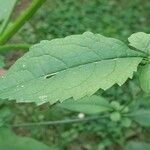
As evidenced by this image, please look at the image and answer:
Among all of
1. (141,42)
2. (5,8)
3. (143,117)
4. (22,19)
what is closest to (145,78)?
(141,42)

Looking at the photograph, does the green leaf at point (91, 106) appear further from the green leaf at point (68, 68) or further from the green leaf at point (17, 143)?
the green leaf at point (68, 68)

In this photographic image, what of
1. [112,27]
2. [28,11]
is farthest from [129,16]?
[28,11]

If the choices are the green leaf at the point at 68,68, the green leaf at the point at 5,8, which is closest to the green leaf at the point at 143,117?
the green leaf at the point at 5,8

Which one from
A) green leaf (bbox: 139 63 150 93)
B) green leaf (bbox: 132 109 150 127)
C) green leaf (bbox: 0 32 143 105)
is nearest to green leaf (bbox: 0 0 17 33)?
green leaf (bbox: 0 32 143 105)

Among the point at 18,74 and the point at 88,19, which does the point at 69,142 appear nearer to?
the point at 88,19

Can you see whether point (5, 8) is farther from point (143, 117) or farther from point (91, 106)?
point (143, 117)

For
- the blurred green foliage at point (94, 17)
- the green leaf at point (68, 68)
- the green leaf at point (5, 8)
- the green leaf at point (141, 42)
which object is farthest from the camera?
the blurred green foliage at point (94, 17)

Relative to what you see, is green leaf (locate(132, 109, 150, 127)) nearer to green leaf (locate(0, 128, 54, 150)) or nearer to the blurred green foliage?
green leaf (locate(0, 128, 54, 150))
